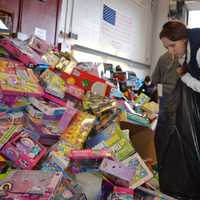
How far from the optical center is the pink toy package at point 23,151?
120 cm

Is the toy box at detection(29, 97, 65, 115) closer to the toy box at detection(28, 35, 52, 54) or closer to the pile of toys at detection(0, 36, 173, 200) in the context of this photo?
the pile of toys at detection(0, 36, 173, 200)

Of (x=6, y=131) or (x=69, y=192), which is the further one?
(x=6, y=131)

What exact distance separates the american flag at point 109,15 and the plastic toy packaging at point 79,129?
2317mm

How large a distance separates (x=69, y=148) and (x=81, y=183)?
0.15m

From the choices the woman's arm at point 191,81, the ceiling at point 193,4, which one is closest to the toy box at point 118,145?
the woman's arm at point 191,81

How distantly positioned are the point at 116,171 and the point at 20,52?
76 centimetres

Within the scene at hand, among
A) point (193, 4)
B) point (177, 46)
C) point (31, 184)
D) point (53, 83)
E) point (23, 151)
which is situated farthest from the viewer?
point (193, 4)

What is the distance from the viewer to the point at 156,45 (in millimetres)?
4898

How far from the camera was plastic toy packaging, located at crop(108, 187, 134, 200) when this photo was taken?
1.24 m

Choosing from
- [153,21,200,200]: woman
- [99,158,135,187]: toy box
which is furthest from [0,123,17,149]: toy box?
[153,21,200,200]: woman

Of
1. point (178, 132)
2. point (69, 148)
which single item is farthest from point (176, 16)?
point (69, 148)

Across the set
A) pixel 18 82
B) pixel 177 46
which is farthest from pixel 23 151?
pixel 177 46

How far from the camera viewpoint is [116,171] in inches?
48.8

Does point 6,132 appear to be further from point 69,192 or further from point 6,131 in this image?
point 69,192
